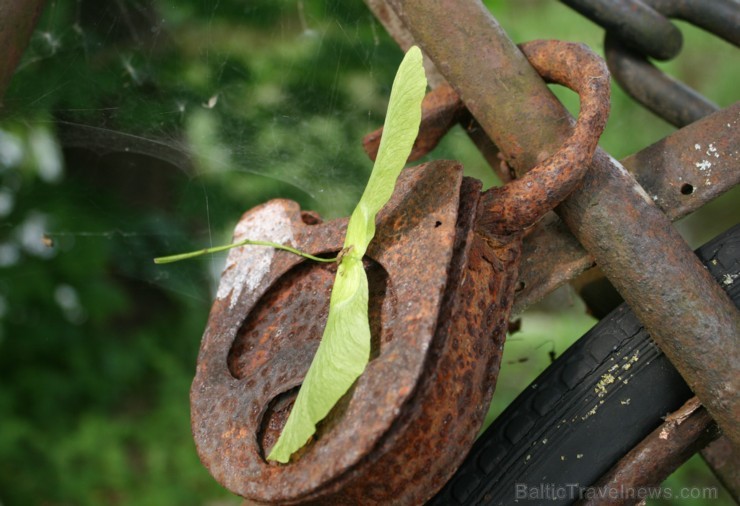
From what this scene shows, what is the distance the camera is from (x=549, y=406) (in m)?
0.84

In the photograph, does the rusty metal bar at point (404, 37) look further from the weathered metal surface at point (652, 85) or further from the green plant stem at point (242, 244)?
the green plant stem at point (242, 244)

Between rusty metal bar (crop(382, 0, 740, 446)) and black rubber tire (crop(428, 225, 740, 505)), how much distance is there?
56 millimetres

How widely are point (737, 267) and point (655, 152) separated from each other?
0.15 metres

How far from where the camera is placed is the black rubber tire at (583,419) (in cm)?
82

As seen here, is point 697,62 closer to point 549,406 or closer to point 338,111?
point 338,111

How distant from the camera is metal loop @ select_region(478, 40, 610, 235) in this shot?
0.75 m

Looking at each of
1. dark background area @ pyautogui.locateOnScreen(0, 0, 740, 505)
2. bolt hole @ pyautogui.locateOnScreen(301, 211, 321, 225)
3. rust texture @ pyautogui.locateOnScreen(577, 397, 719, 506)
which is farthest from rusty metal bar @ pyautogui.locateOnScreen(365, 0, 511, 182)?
rust texture @ pyautogui.locateOnScreen(577, 397, 719, 506)

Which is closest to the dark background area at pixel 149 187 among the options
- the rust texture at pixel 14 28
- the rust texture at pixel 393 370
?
the rust texture at pixel 14 28

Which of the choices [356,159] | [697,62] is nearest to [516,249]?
[356,159]

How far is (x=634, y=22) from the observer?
1.07m

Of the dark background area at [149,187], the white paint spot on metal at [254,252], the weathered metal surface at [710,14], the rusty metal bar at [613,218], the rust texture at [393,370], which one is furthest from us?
the dark background area at [149,187]

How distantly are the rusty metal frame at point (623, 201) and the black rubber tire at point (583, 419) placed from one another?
0.17 ft

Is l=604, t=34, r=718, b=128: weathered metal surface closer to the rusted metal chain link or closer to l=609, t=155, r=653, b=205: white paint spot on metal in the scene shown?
the rusted metal chain link

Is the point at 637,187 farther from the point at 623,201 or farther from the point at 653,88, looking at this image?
the point at 653,88
